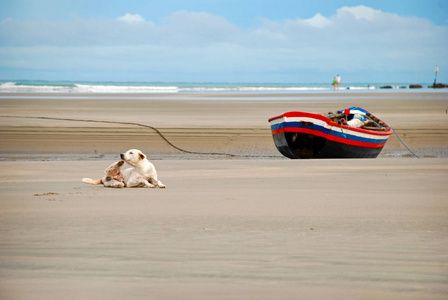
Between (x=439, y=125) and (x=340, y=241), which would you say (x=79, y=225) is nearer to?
(x=340, y=241)

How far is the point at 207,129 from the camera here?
1922cm

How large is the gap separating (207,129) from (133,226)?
13.5m

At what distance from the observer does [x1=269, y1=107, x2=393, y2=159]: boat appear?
13109 millimetres

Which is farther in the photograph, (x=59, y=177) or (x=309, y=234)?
(x=59, y=177)

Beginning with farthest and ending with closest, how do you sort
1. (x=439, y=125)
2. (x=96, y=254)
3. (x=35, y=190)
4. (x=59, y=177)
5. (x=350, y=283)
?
(x=439, y=125)
(x=59, y=177)
(x=35, y=190)
(x=96, y=254)
(x=350, y=283)

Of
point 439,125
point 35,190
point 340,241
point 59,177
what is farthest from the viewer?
point 439,125

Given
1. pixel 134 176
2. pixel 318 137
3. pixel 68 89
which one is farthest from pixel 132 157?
pixel 68 89

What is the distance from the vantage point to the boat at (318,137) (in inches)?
516

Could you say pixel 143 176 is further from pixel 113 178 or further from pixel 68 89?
pixel 68 89

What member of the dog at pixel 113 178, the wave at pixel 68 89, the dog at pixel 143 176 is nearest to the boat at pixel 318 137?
the dog at pixel 143 176

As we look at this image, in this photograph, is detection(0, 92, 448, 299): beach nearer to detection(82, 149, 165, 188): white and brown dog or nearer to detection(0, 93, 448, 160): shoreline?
detection(82, 149, 165, 188): white and brown dog

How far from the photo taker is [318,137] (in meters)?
13.1

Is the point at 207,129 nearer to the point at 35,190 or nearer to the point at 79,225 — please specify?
the point at 35,190

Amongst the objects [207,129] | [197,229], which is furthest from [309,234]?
[207,129]
